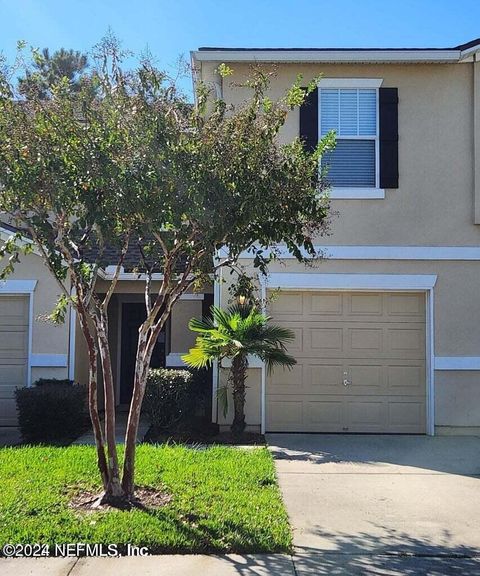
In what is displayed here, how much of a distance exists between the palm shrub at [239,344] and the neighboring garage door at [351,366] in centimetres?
58

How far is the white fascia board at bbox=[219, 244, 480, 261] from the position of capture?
1107 cm

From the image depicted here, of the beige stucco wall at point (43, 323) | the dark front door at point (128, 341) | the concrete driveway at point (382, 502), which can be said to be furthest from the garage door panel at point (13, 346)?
the concrete driveway at point (382, 502)

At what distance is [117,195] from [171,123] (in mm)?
914

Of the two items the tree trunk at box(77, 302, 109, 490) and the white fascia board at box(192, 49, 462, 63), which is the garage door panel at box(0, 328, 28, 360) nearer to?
the tree trunk at box(77, 302, 109, 490)

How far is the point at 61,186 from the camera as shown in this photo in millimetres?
5762

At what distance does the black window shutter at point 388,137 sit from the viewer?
11.1m

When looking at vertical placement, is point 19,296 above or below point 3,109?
below

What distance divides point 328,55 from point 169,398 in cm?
645

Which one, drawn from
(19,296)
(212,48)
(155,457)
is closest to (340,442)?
(155,457)

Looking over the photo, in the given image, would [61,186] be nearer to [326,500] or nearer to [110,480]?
[110,480]

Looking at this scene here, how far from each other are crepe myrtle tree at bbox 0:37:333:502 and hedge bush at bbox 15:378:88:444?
153 inches

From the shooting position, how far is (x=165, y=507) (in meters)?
6.43

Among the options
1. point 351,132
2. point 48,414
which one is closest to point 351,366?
point 351,132

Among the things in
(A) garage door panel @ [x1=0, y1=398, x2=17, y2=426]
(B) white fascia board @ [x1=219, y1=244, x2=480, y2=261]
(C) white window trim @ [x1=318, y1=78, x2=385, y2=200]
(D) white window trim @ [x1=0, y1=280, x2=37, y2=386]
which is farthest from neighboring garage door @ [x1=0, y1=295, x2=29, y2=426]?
(C) white window trim @ [x1=318, y1=78, x2=385, y2=200]
